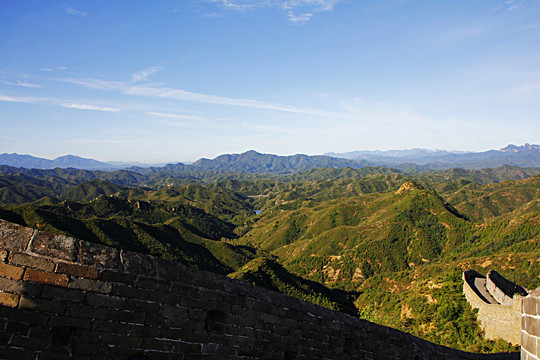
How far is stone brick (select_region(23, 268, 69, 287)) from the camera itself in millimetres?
3967

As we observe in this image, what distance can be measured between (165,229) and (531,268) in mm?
99641

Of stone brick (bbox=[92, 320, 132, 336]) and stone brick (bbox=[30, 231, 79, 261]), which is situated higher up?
stone brick (bbox=[30, 231, 79, 261])

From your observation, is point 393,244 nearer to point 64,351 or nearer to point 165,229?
point 165,229

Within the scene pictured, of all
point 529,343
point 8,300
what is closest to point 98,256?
point 8,300

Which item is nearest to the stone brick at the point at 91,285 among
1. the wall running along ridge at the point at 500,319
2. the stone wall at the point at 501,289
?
the wall running along ridge at the point at 500,319

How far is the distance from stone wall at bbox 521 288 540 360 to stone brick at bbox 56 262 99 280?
7.42 m

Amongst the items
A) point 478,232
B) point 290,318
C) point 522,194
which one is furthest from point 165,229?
point 522,194

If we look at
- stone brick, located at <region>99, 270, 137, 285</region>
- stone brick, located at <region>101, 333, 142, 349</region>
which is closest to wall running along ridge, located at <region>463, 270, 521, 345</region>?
stone brick, located at <region>101, 333, 142, 349</region>

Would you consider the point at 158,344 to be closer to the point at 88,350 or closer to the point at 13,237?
the point at 88,350

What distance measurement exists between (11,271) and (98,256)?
3.27ft

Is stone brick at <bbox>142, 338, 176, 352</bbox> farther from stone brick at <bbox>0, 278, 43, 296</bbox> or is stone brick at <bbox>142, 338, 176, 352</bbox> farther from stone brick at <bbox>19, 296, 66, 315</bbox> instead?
stone brick at <bbox>0, 278, 43, 296</bbox>

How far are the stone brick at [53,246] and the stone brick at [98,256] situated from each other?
10 centimetres

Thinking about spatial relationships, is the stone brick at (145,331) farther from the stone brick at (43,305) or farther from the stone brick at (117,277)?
the stone brick at (43,305)

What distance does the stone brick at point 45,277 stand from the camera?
3967 mm
